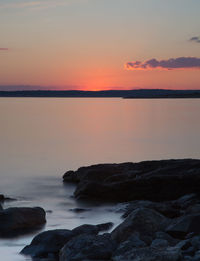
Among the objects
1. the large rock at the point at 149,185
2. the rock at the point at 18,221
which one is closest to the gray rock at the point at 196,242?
the rock at the point at 18,221

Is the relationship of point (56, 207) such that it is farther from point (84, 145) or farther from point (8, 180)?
point (84, 145)

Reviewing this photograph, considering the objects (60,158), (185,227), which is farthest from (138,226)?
(60,158)

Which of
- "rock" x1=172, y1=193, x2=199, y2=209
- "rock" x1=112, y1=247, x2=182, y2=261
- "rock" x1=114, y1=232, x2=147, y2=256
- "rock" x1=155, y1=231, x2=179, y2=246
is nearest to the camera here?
"rock" x1=112, y1=247, x2=182, y2=261

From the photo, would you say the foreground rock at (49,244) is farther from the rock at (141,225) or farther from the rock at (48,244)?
the rock at (141,225)

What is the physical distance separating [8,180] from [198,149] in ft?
49.3

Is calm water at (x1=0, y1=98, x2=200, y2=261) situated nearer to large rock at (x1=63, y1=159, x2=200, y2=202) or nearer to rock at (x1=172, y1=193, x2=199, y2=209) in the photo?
large rock at (x1=63, y1=159, x2=200, y2=202)

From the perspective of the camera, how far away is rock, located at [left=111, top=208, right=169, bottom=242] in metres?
9.87

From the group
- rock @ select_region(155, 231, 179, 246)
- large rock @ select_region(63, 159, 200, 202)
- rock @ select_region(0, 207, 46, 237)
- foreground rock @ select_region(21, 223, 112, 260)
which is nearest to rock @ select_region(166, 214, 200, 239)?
rock @ select_region(155, 231, 179, 246)

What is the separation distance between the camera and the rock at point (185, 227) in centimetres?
987

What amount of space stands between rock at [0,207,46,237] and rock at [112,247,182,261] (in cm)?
413

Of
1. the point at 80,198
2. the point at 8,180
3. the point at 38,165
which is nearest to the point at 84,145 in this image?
the point at 38,165

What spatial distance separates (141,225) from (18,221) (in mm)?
3250

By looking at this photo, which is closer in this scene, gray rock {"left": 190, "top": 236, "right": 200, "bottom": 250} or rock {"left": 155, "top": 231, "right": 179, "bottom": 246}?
gray rock {"left": 190, "top": 236, "right": 200, "bottom": 250}

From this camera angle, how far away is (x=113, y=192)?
15.5 meters
